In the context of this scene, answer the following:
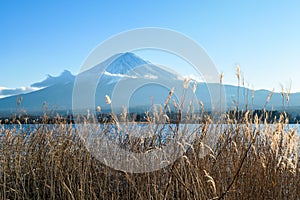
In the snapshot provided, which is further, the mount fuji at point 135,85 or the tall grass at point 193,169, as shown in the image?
the mount fuji at point 135,85

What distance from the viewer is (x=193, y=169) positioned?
2.80 m

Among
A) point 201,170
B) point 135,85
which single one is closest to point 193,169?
point 201,170

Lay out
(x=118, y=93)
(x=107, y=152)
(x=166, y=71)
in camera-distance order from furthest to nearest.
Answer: (x=166, y=71) < (x=118, y=93) < (x=107, y=152)

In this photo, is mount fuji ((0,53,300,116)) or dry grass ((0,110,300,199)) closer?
dry grass ((0,110,300,199))

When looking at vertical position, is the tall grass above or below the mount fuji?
below

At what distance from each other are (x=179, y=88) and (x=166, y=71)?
2.53 m

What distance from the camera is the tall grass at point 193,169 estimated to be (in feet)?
8.89

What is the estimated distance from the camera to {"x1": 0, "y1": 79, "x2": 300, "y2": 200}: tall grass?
107 inches

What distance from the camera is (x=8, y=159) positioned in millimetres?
4121

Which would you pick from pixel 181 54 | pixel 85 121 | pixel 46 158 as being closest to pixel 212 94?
pixel 181 54

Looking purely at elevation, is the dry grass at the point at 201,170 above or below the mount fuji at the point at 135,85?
below

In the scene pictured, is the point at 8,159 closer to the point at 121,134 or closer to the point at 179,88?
the point at 121,134

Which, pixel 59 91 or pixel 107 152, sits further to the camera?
pixel 59 91

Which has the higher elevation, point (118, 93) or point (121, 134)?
point (118, 93)
